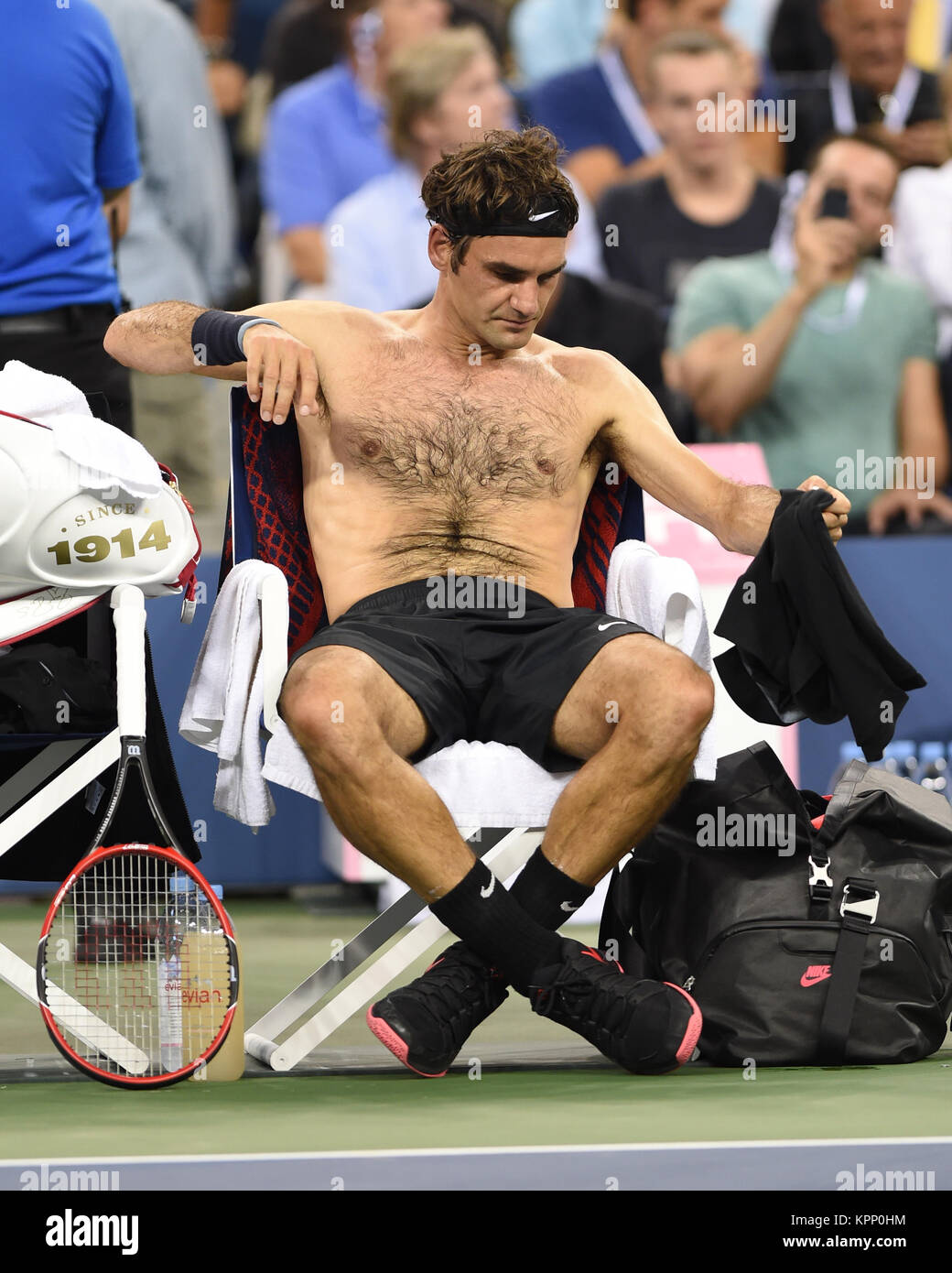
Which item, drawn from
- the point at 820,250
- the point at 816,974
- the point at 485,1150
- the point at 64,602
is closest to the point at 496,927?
the point at 816,974

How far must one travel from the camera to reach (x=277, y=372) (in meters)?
3.12

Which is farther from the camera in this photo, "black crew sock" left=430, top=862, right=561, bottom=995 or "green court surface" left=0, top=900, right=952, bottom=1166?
"black crew sock" left=430, top=862, right=561, bottom=995

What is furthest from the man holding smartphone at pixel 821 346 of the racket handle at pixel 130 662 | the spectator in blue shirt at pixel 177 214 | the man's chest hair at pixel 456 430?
the racket handle at pixel 130 662

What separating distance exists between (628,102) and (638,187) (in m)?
0.40

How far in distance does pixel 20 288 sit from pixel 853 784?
6.34 feet

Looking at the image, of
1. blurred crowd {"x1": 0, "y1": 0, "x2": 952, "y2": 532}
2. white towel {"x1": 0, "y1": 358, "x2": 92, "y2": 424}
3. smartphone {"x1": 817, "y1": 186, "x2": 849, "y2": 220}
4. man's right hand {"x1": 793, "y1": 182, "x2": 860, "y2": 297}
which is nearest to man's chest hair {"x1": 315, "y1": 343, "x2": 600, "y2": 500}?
white towel {"x1": 0, "y1": 358, "x2": 92, "y2": 424}

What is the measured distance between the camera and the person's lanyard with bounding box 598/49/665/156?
592 centimetres

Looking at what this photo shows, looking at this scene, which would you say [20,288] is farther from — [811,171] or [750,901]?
[811,171]

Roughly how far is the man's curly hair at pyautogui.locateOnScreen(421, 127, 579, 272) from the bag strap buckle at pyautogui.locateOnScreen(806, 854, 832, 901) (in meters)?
1.08

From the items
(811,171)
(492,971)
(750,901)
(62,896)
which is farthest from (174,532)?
(811,171)

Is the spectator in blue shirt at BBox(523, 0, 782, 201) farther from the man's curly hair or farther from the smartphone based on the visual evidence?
the man's curly hair

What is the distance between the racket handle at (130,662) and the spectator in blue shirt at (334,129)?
9.28 ft

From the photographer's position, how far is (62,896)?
9.31 feet

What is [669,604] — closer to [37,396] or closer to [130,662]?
[130,662]
